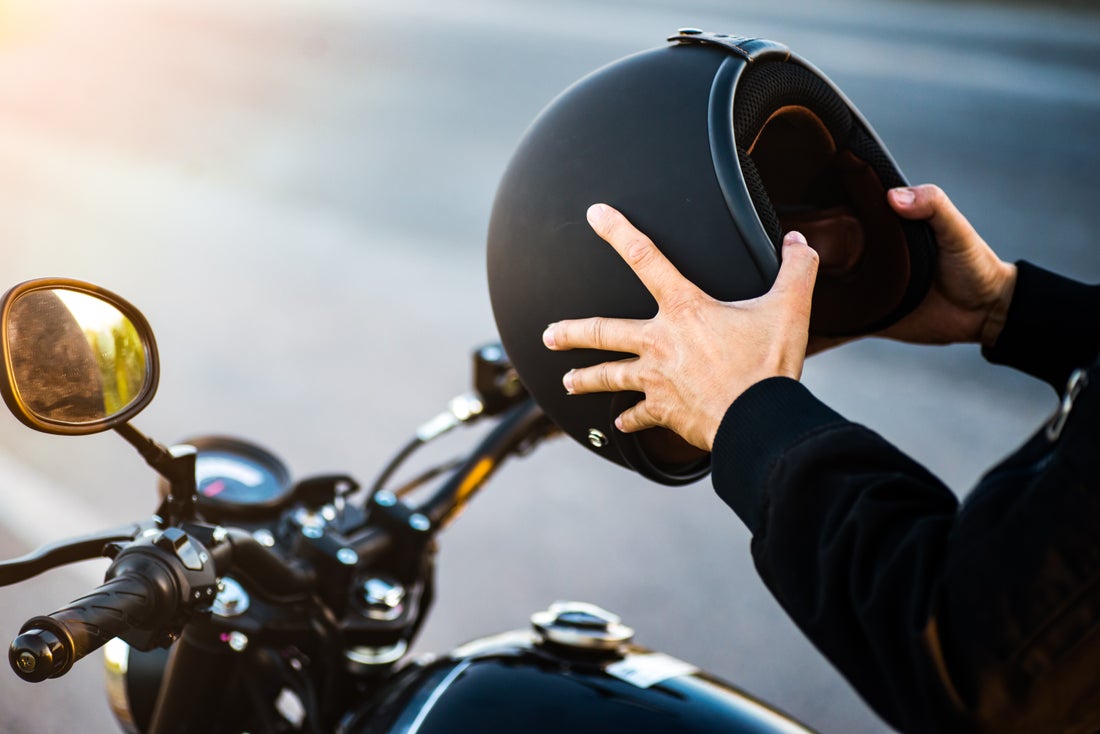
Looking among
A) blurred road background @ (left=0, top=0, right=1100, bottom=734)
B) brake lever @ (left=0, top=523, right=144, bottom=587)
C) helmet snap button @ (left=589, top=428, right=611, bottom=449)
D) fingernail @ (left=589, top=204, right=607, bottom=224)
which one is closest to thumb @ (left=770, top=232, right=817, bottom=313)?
fingernail @ (left=589, top=204, right=607, bottom=224)

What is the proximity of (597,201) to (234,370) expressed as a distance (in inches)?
152

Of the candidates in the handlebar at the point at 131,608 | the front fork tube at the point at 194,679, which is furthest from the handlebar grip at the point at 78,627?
the front fork tube at the point at 194,679

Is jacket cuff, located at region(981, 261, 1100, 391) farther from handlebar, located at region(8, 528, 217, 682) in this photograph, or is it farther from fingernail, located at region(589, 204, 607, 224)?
handlebar, located at region(8, 528, 217, 682)

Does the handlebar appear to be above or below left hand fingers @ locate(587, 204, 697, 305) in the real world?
below

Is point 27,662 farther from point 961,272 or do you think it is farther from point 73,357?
point 961,272

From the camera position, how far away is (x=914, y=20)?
1401 cm

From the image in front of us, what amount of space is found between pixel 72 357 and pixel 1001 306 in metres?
1.40

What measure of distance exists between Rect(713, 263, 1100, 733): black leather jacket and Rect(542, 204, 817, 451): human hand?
2.2 inches

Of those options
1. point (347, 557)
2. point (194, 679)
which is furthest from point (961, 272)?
point (194, 679)

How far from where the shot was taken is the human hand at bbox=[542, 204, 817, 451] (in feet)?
3.86

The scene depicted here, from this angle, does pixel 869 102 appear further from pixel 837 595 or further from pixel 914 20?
pixel 837 595

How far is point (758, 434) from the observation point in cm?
109

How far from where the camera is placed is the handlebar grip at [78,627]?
1019 millimetres

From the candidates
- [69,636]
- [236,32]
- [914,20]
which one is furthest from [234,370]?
[914,20]
